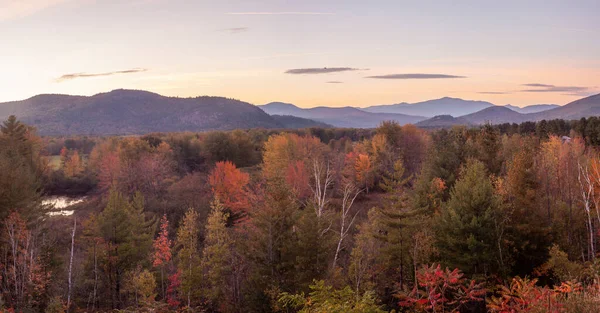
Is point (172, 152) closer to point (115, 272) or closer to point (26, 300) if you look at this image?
point (115, 272)

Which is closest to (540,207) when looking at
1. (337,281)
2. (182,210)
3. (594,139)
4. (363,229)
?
(363,229)

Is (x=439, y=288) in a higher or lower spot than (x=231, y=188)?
lower

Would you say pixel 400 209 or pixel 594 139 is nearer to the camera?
pixel 400 209

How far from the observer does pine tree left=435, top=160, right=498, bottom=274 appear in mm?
27375

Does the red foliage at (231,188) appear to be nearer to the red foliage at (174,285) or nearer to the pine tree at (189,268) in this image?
the red foliage at (174,285)

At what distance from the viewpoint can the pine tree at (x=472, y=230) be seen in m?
27.4

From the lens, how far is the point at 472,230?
2811 centimetres

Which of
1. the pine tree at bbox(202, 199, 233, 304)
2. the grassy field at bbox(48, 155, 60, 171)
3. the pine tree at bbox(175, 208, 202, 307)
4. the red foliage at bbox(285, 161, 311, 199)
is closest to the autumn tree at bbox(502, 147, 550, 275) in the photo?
the pine tree at bbox(202, 199, 233, 304)

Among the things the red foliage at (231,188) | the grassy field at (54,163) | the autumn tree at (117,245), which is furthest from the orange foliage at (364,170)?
the grassy field at (54,163)

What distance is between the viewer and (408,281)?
1260 inches

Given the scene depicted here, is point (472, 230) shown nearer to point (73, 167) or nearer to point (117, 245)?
point (117, 245)

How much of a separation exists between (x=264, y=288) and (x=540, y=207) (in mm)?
22518

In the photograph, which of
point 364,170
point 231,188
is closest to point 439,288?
point 231,188

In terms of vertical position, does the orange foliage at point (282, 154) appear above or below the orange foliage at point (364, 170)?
above
